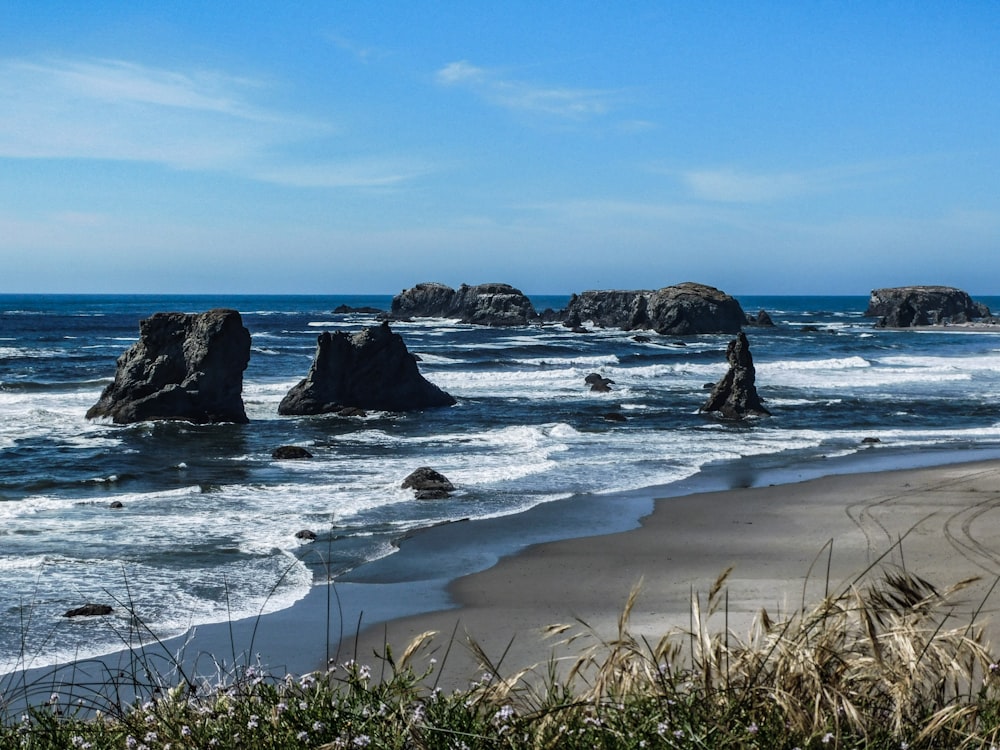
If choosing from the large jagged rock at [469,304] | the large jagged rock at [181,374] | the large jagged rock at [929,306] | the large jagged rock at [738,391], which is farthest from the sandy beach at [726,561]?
the large jagged rock at [929,306]

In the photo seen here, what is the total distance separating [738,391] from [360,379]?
13.1m

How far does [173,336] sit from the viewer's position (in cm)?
3259

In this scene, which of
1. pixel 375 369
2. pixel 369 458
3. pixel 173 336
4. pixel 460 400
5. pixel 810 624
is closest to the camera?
pixel 810 624

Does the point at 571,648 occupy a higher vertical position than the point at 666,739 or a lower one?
lower

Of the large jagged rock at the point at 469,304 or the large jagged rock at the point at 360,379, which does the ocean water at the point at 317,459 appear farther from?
the large jagged rock at the point at 469,304

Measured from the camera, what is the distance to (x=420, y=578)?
45.0 ft

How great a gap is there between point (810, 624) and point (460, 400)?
35315mm

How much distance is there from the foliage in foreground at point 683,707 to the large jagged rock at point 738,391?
29464mm

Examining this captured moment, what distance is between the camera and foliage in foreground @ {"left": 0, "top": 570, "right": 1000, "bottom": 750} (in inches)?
159

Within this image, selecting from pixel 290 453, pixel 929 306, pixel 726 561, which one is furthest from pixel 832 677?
pixel 929 306

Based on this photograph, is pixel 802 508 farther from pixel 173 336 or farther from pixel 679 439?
pixel 173 336

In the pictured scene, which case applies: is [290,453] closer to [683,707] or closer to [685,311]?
[683,707]

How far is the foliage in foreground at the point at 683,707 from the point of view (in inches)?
159

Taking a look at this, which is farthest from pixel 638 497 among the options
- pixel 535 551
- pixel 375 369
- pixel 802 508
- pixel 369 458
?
pixel 375 369
